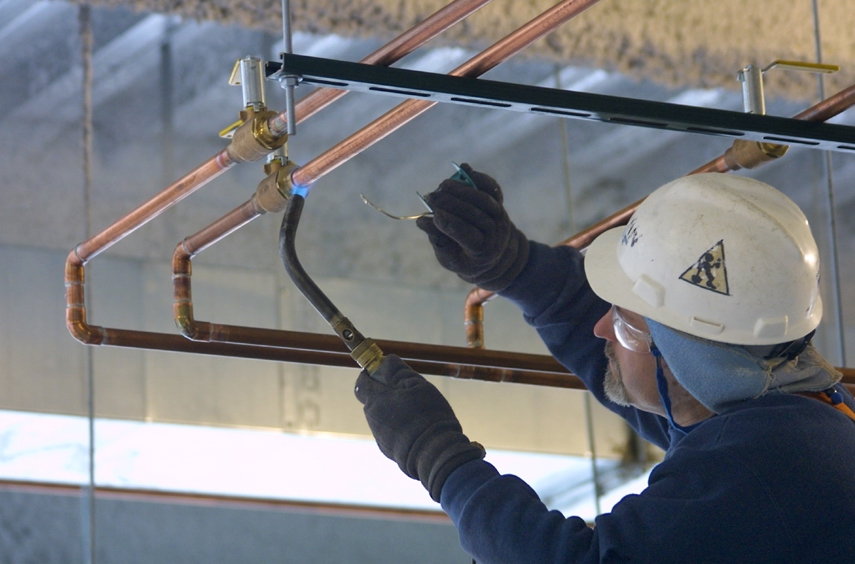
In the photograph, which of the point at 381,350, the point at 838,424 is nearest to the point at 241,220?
the point at 381,350

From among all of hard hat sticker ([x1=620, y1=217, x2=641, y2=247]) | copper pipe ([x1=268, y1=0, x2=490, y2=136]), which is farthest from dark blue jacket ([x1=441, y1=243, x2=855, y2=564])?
copper pipe ([x1=268, y1=0, x2=490, y2=136])

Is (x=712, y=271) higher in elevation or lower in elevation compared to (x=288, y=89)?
lower

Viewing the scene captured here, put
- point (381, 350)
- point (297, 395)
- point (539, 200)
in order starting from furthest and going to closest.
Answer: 1. point (539, 200)
2. point (297, 395)
3. point (381, 350)

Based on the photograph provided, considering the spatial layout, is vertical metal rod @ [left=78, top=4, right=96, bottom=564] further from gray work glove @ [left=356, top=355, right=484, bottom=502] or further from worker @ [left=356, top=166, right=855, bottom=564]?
gray work glove @ [left=356, top=355, right=484, bottom=502]

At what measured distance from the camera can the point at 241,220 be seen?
5.61ft

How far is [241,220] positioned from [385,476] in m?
2.37

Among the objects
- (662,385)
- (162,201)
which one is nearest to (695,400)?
(662,385)

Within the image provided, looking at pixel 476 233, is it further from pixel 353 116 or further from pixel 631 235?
pixel 353 116

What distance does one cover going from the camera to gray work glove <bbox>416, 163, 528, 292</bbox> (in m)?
1.77

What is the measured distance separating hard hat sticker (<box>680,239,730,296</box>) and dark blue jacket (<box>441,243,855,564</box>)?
6.2 inches

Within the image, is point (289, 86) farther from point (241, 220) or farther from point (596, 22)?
point (596, 22)

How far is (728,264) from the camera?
158cm

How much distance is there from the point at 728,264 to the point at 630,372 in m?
0.23

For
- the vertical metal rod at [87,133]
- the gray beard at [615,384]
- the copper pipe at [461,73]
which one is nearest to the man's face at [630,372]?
the gray beard at [615,384]
